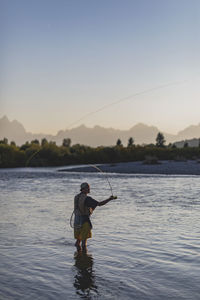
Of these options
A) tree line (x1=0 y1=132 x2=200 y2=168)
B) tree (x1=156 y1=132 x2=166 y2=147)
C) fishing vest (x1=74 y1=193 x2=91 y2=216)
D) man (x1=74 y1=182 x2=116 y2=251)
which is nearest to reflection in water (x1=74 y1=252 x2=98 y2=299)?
man (x1=74 y1=182 x2=116 y2=251)

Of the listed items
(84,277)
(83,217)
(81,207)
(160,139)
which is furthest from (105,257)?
(160,139)

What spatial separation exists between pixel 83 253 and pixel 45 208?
23.9ft

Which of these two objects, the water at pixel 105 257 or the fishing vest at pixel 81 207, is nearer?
the water at pixel 105 257

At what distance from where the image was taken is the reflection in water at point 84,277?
5.70m

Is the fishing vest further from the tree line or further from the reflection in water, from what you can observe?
the tree line

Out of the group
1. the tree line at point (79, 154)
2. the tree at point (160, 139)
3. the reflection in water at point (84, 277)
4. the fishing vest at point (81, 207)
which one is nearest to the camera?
the reflection in water at point (84, 277)

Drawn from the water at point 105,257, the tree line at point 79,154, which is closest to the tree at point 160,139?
the tree line at point 79,154

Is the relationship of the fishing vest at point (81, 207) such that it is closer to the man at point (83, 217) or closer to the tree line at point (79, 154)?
the man at point (83, 217)

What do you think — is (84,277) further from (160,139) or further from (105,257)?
(160,139)

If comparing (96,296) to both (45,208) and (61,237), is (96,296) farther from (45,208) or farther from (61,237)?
(45,208)

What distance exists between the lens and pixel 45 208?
1496 cm

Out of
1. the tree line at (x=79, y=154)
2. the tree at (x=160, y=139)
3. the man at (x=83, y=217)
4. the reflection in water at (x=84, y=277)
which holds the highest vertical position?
the tree at (x=160, y=139)

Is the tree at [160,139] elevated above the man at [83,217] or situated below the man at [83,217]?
above

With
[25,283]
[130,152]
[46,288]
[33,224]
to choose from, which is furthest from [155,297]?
[130,152]
